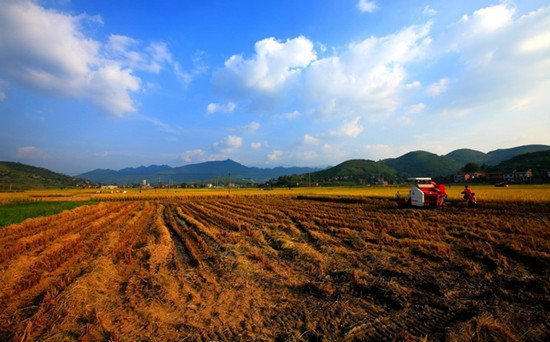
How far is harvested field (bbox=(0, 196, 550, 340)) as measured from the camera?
685 centimetres

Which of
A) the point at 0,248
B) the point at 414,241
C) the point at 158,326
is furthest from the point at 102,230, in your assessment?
the point at 414,241

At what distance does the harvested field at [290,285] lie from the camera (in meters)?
6.85

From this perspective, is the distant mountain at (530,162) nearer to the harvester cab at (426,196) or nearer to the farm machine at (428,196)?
the farm machine at (428,196)

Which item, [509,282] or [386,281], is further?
[386,281]

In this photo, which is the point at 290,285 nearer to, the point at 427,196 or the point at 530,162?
the point at 427,196

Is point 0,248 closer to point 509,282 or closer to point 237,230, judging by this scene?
point 237,230

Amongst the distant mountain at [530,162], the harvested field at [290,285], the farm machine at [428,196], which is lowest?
the harvested field at [290,285]

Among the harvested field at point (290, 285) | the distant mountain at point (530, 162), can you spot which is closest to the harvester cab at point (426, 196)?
the harvested field at point (290, 285)

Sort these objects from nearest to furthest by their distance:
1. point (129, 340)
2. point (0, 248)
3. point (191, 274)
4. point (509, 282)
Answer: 1. point (129, 340)
2. point (509, 282)
3. point (191, 274)
4. point (0, 248)

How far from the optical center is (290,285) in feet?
32.0

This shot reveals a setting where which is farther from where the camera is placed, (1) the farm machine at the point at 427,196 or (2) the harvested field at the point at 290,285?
(1) the farm machine at the point at 427,196

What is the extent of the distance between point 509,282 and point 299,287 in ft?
17.9

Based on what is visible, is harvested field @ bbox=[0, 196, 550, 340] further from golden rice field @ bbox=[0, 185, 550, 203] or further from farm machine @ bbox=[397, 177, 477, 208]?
golden rice field @ bbox=[0, 185, 550, 203]

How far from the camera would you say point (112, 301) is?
8945 millimetres
